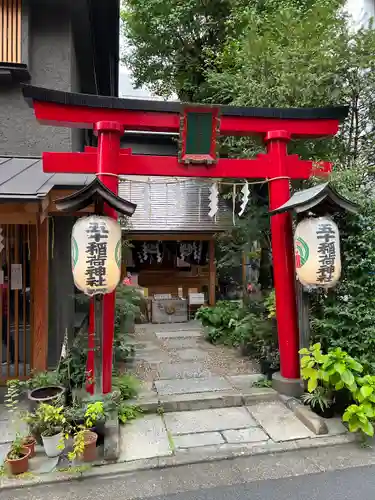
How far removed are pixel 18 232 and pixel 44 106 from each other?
2.37 m

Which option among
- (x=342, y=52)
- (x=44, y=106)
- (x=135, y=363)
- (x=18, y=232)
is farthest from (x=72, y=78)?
(x=135, y=363)

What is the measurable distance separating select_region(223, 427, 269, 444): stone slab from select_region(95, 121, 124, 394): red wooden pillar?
1936 mm

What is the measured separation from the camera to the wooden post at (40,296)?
6.67 meters

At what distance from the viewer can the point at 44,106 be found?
5855 millimetres

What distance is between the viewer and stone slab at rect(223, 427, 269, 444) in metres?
5.19

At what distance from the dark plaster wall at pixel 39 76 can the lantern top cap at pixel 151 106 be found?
6.68ft

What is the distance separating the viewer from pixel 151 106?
6.18 meters

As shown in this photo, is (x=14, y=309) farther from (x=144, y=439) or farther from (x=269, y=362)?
(x=269, y=362)

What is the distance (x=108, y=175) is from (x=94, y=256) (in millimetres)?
1485

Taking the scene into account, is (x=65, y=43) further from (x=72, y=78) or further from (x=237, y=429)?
(x=237, y=429)

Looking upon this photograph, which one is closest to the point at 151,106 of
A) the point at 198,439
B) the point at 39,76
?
the point at 39,76

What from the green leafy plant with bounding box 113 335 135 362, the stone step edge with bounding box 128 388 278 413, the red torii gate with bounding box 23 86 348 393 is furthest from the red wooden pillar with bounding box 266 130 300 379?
the green leafy plant with bounding box 113 335 135 362

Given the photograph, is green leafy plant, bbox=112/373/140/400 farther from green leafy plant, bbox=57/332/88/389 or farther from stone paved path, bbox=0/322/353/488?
green leafy plant, bbox=57/332/88/389

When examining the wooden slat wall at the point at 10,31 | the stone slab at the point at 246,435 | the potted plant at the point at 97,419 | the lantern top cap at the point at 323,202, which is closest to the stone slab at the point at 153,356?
the stone slab at the point at 246,435
